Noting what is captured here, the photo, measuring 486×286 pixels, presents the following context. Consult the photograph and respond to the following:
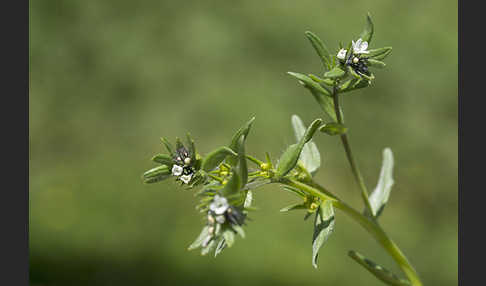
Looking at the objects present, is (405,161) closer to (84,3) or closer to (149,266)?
(149,266)

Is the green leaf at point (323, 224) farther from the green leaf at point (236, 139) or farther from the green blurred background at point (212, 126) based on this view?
the green blurred background at point (212, 126)

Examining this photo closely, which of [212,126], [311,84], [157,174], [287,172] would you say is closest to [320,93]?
[311,84]

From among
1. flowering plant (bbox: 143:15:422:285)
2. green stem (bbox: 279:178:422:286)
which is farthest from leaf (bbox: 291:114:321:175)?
green stem (bbox: 279:178:422:286)

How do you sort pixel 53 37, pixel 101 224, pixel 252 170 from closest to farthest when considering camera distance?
pixel 252 170
pixel 101 224
pixel 53 37

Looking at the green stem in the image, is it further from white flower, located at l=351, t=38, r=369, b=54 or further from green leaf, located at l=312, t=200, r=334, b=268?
white flower, located at l=351, t=38, r=369, b=54

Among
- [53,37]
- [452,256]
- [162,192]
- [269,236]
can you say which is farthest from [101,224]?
[452,256]

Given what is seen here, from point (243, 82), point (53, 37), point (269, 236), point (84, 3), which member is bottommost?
point (269, 236)
